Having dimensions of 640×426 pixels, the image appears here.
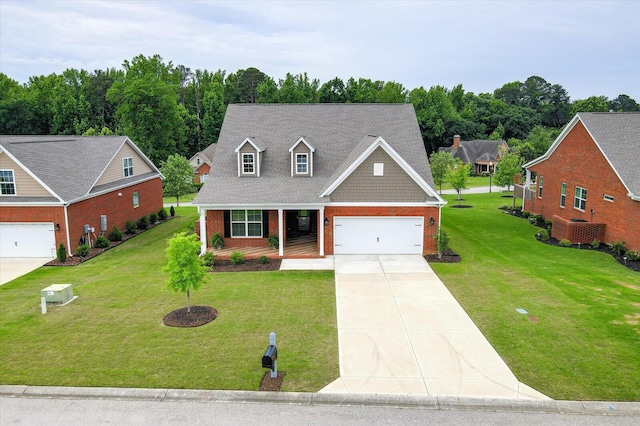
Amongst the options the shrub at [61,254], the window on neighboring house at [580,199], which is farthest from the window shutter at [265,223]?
the window on neighboring house at [580,199]

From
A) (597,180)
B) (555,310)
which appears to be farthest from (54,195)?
(597,180)

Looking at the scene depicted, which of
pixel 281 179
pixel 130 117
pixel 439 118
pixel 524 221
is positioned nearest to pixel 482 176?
pixel 439 118

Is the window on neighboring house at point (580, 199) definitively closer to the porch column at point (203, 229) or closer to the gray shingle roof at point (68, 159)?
the porch column at point (203, 229)

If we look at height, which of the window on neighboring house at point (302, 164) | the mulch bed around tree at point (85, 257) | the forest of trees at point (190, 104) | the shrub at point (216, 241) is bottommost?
the mulch bed around tree at point (85, 257)

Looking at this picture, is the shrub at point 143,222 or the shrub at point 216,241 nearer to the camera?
the shrub at point 216,241

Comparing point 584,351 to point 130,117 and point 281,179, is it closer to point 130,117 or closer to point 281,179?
point 281,179

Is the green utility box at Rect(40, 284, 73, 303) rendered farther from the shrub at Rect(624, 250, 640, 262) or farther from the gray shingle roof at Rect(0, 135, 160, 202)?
the shrub at Rect(624, 250, 640, 262)

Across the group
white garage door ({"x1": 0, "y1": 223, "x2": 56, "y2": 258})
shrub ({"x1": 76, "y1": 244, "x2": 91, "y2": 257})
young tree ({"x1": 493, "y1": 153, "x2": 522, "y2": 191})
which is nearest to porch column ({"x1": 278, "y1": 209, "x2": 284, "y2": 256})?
shrub ({"x1": 76, "y1": 244, "x2": 91, "y2": 257})

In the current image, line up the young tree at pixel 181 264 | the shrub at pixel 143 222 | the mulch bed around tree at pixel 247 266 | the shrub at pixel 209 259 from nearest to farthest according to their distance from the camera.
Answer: the young tree at pixel 181 264, the mulch bed around tree at pixel 247 266, the shrub at pixel 209 259, the shrub at pixel 143 222
